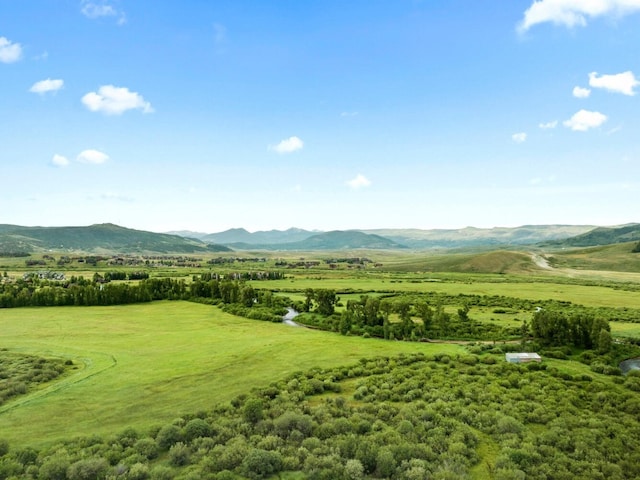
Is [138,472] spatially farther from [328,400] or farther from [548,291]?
[548,291]

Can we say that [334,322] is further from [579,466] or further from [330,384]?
[579,466]

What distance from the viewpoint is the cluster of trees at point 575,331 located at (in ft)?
192

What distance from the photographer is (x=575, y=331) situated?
62.3 m

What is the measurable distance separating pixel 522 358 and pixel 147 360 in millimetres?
51785

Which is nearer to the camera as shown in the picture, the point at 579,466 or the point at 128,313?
the point at 579,466

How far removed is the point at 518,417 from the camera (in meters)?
33.9

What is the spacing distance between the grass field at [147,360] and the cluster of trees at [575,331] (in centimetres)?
1515

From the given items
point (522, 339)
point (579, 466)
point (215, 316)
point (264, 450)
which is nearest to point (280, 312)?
point (215, 316)

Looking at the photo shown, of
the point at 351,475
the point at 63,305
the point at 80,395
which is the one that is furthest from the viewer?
the point at 63,305

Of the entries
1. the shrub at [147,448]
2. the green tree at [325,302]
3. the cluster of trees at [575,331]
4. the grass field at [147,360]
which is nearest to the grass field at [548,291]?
the green tree at [325,302]

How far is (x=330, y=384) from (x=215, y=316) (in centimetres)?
5861

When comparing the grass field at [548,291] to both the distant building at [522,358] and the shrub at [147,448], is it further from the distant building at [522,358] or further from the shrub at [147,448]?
the shrub at [147,448]

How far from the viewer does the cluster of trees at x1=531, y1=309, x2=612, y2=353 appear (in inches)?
2302

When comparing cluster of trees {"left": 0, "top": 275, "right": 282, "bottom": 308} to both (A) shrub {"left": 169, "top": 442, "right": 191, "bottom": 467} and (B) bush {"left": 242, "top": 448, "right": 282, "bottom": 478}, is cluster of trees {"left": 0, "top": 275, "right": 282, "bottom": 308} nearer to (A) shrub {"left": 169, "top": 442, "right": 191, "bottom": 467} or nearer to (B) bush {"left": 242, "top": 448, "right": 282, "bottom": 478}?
(A) shrub {"left": 169, "top": 442, "right": 191, "bottom": 467}
